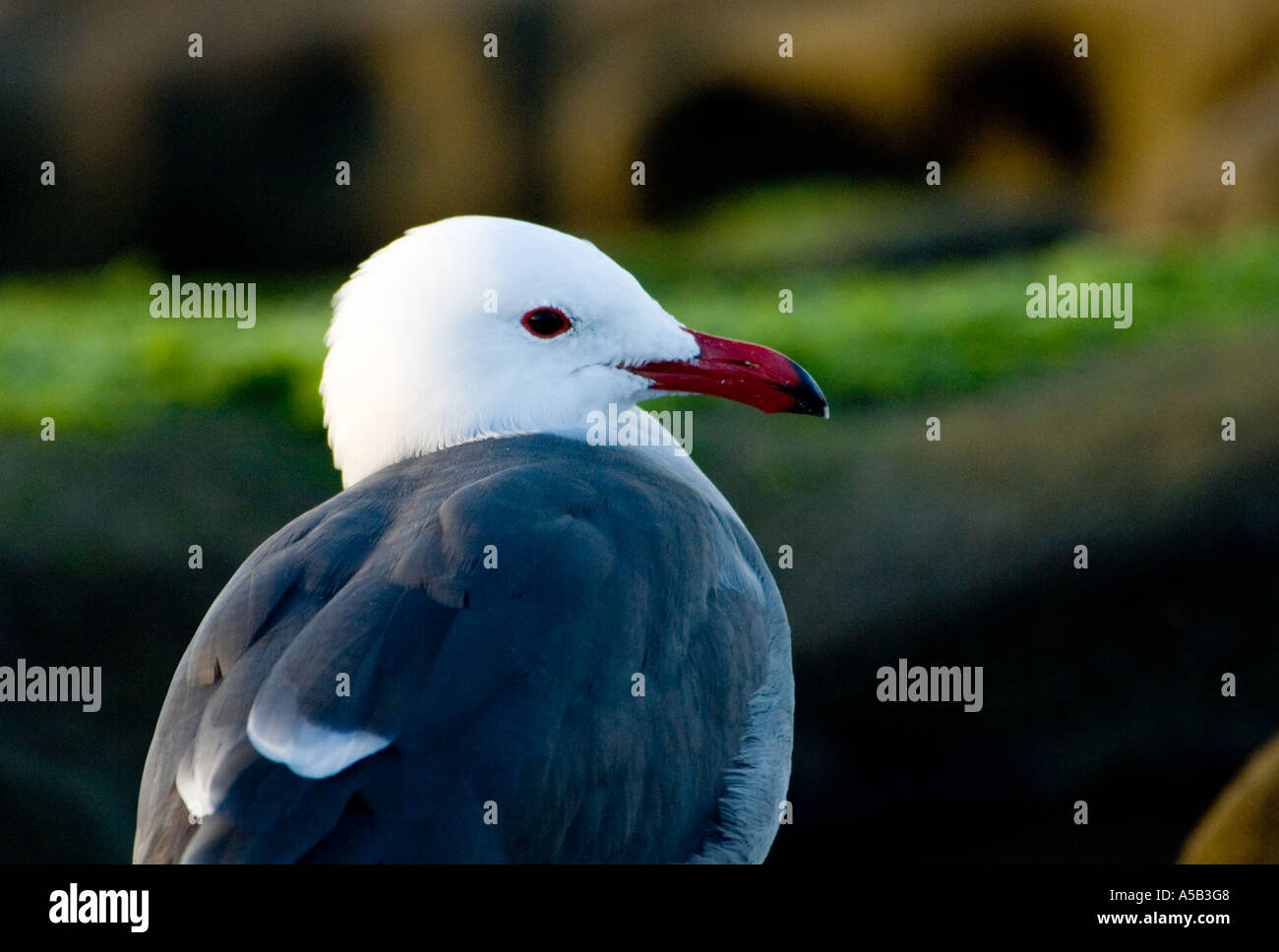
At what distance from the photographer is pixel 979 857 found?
3.89 meters

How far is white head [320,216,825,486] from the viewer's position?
2740 millimetres

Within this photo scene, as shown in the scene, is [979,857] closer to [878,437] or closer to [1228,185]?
[878,437]

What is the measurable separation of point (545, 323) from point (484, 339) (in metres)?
0.12

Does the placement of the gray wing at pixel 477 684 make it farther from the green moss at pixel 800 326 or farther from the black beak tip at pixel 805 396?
the green moss at pixel 800 326

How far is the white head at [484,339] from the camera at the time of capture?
8.99 feet

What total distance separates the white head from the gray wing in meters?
0.15

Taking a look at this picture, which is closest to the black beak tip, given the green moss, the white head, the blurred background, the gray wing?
the white head

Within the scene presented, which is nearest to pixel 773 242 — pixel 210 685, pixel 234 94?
pixel 234 94

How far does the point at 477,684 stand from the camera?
2.18m

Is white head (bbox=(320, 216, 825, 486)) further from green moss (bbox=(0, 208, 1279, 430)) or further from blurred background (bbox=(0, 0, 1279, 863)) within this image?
green moss (bbox=(0, 208, 1279, 430))

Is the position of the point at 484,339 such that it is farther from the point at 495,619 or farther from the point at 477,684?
the point at 477,684

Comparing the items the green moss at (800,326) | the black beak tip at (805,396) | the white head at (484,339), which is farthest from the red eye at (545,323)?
the green moss at (800,326)

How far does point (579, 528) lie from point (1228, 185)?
20.3ft

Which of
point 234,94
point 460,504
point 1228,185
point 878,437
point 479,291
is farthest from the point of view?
point 234,94
